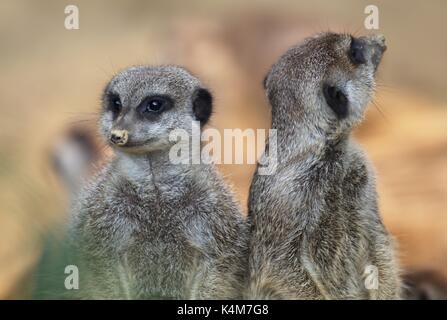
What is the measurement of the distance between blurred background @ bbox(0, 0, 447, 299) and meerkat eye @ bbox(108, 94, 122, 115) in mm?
791

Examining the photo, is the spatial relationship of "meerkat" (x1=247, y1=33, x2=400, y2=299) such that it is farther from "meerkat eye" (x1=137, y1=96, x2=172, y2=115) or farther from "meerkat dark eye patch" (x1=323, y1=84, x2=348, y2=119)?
"meerkat eye" (x1=137, y1=96, x2=172, y2=115)

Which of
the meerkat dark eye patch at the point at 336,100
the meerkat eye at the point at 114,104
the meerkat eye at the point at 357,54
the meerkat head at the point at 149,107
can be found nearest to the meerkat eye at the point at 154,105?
the meerkat head at the point at 149,107

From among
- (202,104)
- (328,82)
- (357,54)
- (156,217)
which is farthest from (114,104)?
(357,54)

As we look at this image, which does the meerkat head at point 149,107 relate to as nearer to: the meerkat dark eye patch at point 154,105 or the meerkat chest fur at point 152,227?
the meerkat dark eye patch at point 154,105

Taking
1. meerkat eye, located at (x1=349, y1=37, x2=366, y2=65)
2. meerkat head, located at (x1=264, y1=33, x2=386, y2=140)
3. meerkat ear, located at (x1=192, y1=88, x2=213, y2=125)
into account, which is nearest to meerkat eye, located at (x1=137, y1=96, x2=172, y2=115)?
meerkat ear, located at (x1=192, y1=88, x2=213, y2=125)

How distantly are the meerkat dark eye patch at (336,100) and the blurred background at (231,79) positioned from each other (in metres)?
0.91

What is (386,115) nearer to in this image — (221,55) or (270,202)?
(221,55)

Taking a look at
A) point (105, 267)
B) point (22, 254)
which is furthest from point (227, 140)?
point (22, 254)

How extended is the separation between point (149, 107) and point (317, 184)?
62 centimetres

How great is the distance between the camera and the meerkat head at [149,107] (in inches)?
123

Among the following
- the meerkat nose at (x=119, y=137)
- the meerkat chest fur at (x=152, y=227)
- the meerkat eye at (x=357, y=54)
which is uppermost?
the meerkat eye at (x=357, y=54)

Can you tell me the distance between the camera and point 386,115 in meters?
4.43

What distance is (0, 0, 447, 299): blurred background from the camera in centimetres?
427
